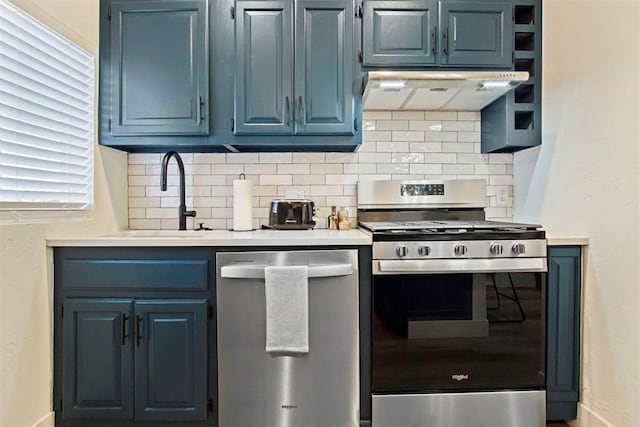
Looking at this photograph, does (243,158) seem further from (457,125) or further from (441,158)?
(457,125)

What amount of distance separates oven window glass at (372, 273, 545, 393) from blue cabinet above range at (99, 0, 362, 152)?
0.96m

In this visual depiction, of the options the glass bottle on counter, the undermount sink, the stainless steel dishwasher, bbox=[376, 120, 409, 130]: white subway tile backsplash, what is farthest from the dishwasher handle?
bbox=[376, 120, 409, 130]: white subway tile backsplash

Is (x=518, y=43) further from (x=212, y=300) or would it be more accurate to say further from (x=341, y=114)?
(x=212, y=300)

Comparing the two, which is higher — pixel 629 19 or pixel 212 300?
pixel 629 19

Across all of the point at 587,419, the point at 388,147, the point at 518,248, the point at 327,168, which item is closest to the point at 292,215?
the point at 327,168

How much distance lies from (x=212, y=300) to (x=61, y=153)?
97 cm

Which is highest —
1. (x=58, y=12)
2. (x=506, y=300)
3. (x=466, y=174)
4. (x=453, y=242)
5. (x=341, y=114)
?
(x=58, y=12)

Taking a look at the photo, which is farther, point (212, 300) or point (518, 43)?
point (518, 43)

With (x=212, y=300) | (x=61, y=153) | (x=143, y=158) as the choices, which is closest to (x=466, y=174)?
(x=212, y=300)

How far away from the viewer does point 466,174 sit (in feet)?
8.10

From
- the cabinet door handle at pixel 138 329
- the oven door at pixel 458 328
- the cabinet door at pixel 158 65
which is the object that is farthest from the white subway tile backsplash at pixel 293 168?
the cabinet door handle at pixel 138 329

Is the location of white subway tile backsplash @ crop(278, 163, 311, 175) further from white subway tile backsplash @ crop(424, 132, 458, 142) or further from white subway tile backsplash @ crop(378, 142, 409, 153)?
white subway tile backsplash @ crop(424, 132, 458, 142)

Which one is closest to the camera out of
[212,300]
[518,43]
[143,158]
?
[212,300]

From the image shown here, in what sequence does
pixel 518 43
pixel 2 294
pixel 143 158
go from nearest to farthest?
pixel 2 294 < pixel 518 43 < pixel 143 158
